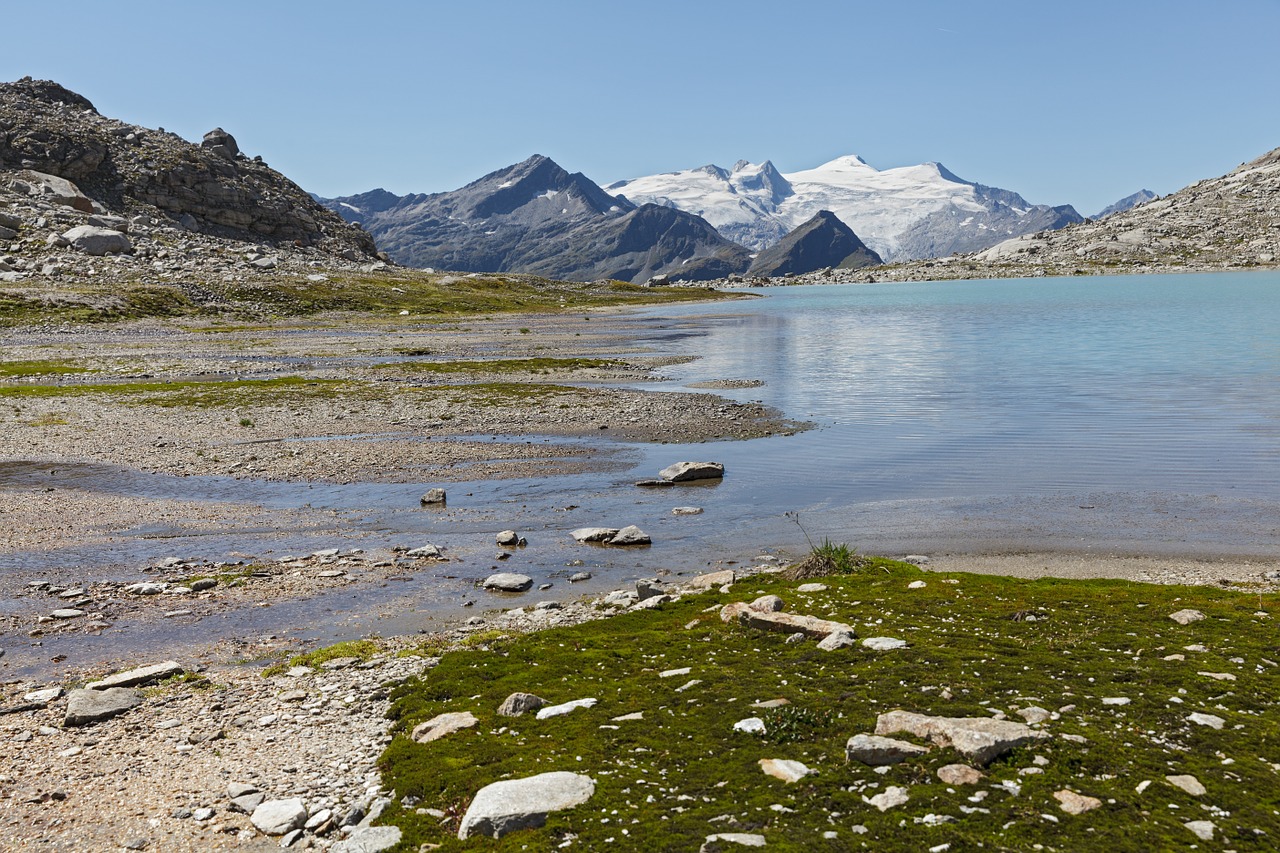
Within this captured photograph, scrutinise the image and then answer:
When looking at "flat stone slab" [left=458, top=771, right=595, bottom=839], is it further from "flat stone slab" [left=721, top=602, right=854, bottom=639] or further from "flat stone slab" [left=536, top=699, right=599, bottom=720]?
"flat stone slab" [left=721, top=602, right=854, bottom=639]

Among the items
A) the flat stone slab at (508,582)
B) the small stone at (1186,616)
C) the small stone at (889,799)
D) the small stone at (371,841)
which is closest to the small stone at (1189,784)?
the small stone at (889,799)

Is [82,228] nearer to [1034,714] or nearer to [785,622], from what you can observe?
[785,622]

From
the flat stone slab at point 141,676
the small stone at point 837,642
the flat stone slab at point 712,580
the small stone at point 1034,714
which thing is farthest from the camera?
the flat stone slab at point 712,580

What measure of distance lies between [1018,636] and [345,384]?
53679mm

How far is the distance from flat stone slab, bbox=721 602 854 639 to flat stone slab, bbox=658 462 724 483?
16.2 m

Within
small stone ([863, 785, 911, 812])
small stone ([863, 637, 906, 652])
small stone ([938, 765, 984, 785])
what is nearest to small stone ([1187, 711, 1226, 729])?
small stone ([938, 765, 984, 785])

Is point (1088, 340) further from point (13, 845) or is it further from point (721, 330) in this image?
point (13, 845)

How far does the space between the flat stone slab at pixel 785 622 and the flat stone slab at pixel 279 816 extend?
7.83 m

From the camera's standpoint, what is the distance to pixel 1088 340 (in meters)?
87.0

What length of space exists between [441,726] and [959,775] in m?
6.77

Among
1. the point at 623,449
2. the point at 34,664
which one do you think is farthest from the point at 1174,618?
the point at 623,449

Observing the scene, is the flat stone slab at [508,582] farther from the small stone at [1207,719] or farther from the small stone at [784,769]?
the small stone at [1207,719]

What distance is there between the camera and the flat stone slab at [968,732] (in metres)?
9.57

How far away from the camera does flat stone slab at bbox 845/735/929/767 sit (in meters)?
Answer: 9.66
